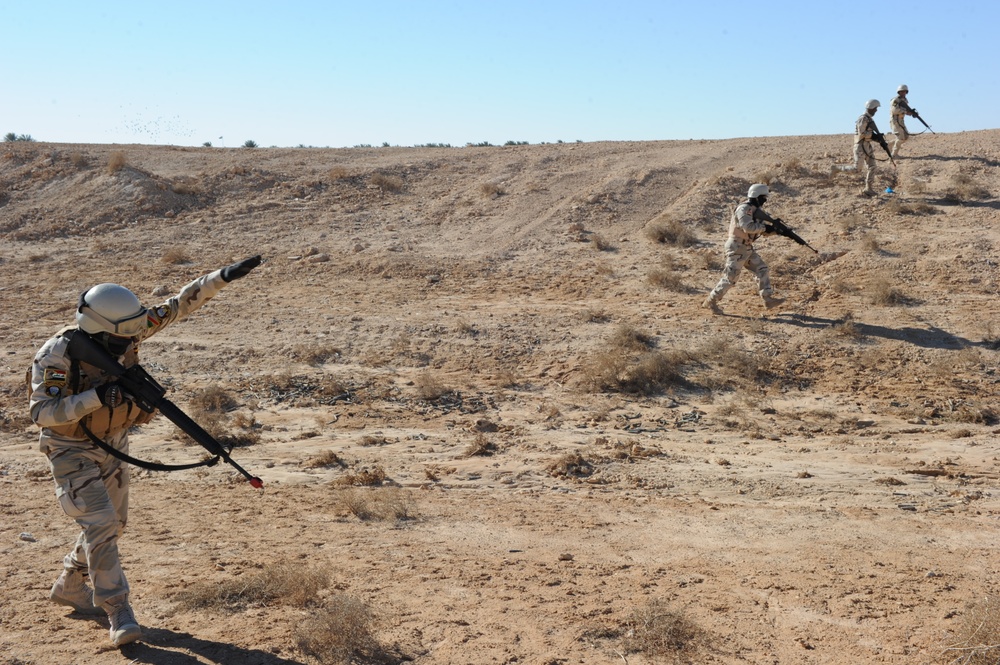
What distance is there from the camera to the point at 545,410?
9.34 metres

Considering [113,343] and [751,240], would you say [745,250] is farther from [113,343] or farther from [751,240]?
[113,343]

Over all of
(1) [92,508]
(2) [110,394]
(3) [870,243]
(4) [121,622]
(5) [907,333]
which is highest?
(3) [870,243]

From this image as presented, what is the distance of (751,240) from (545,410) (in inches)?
164

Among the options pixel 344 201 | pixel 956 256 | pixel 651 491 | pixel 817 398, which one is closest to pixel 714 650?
pixel 651 491

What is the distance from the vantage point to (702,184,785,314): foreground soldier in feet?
37.4

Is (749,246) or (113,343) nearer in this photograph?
(113,343)

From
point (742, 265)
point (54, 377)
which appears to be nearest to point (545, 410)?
point (742, 265)

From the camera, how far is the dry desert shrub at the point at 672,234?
14625 millimetres

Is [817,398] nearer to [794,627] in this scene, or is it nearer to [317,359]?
[794,627]

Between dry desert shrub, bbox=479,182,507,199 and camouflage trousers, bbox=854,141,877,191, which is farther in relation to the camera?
dry desert shrub, bbox=479,182,507,199

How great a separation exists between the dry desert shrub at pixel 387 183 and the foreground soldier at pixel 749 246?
9524 mm

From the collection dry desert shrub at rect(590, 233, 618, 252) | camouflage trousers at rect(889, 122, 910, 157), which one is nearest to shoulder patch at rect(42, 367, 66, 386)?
dry desert shrub at rect(590, 233, 618, 252)

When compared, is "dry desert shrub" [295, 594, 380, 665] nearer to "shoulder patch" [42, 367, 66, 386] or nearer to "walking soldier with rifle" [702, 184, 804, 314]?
"shoulder patch" [42, 367, 66, 386]

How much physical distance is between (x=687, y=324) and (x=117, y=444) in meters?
7.99
